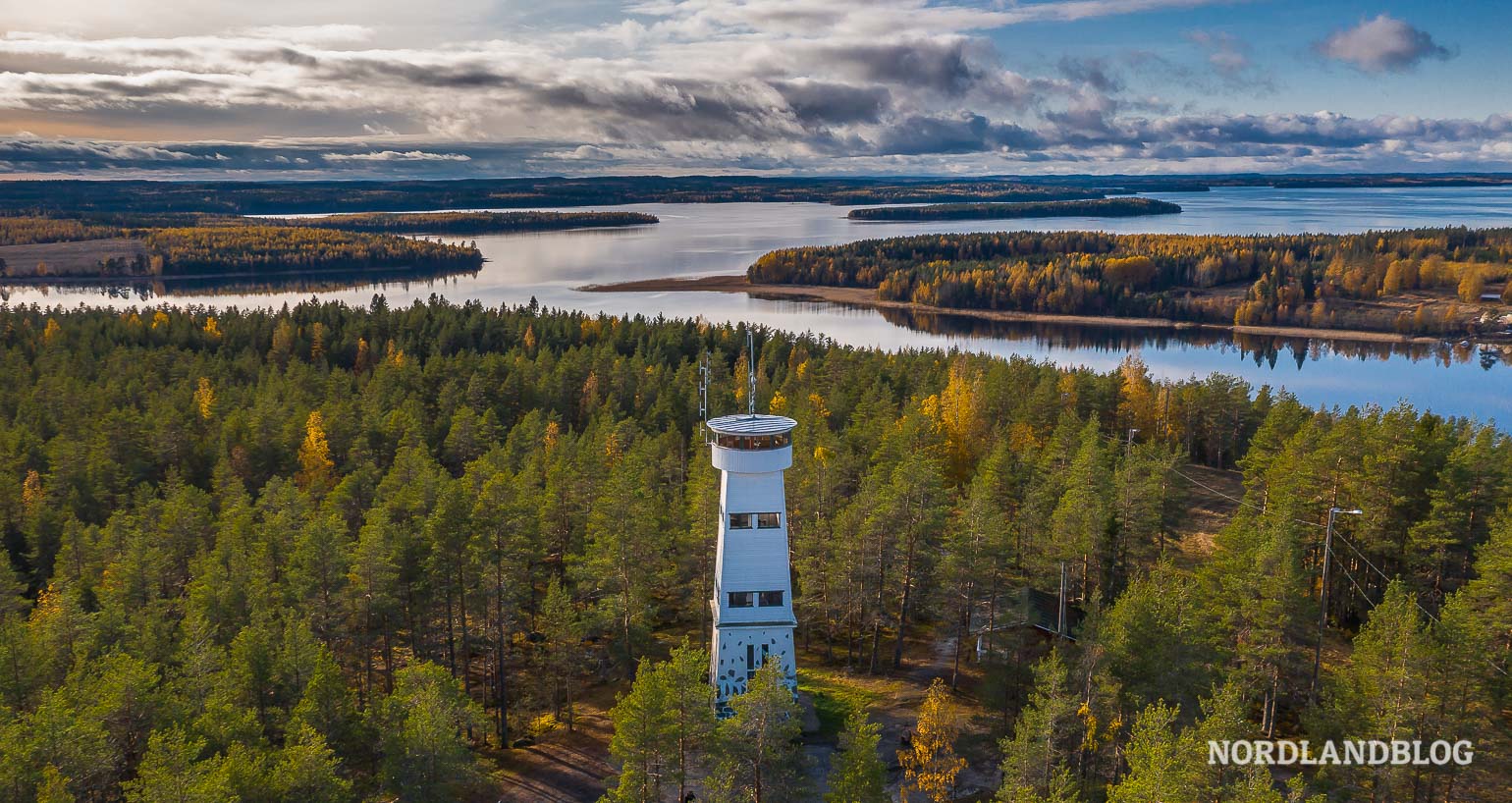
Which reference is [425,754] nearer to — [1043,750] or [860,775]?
[860,775]

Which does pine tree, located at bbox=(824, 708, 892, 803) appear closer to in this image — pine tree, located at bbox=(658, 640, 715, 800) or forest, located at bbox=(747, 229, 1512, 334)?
pine tree, located at bbox=(658, 640, 715, 800)

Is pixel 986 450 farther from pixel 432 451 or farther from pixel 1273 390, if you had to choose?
pixel 1273 390

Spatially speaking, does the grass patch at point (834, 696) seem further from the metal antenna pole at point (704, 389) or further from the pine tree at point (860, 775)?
the metal antenna pole at point (704, 389)

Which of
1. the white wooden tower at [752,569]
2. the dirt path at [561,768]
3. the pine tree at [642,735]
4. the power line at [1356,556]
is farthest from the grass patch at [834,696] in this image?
the power line at [1356,556]

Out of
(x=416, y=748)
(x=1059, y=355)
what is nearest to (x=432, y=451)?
(x=416, y=748)

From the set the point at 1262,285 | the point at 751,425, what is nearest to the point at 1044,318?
the point at 1262,285

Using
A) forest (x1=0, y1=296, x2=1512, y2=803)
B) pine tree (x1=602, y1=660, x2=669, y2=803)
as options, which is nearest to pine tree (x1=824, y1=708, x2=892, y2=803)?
forest (x1=0, y1=296, x2=1512, y2=803)

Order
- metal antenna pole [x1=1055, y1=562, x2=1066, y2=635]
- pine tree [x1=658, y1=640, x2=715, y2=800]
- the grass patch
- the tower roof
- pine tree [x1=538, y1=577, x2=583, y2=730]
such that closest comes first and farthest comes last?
pine tree [x1=658, y1=640, x2=715, y2=800] → the tower roof → metal antenna pole [x1=1055, y1=562, x2=1066, y2=635] → the grass patch → pine tree [x1=538, y1=577, x2=583, y2=730]
